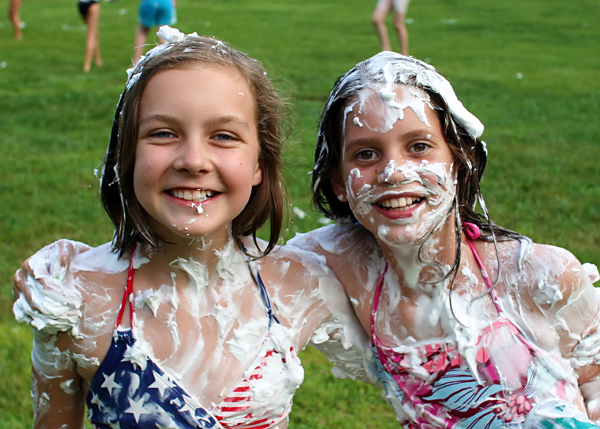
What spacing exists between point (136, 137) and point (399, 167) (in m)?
0.74

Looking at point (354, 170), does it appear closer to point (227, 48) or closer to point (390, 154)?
point (390, 154)

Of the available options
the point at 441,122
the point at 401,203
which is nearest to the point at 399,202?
the point at 401,203

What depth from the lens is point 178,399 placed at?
201cm

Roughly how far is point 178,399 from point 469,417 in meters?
0.87

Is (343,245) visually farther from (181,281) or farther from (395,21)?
(395,21)

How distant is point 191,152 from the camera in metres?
1.95

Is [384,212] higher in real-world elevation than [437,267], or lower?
higher

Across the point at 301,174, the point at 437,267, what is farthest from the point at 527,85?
the point at 437,267

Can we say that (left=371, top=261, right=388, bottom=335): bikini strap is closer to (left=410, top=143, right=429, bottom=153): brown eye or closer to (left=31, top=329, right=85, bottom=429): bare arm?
(left=410, top=143, right=429, bottom=153): brown eye

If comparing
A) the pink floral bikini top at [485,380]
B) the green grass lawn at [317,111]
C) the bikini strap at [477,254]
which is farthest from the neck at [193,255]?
the bikini strap at [477,254]

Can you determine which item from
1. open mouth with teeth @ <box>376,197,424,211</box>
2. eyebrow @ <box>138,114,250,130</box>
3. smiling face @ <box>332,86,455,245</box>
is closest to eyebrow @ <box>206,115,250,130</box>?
eyebrow @ <box>138,114,250,130</box>

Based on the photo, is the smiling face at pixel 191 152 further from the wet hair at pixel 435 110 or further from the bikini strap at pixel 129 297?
the wet hair at pixel 435 110

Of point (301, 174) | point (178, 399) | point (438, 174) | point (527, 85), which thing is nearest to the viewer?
point (178, 399)

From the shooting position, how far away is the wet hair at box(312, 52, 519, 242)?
221 cm
